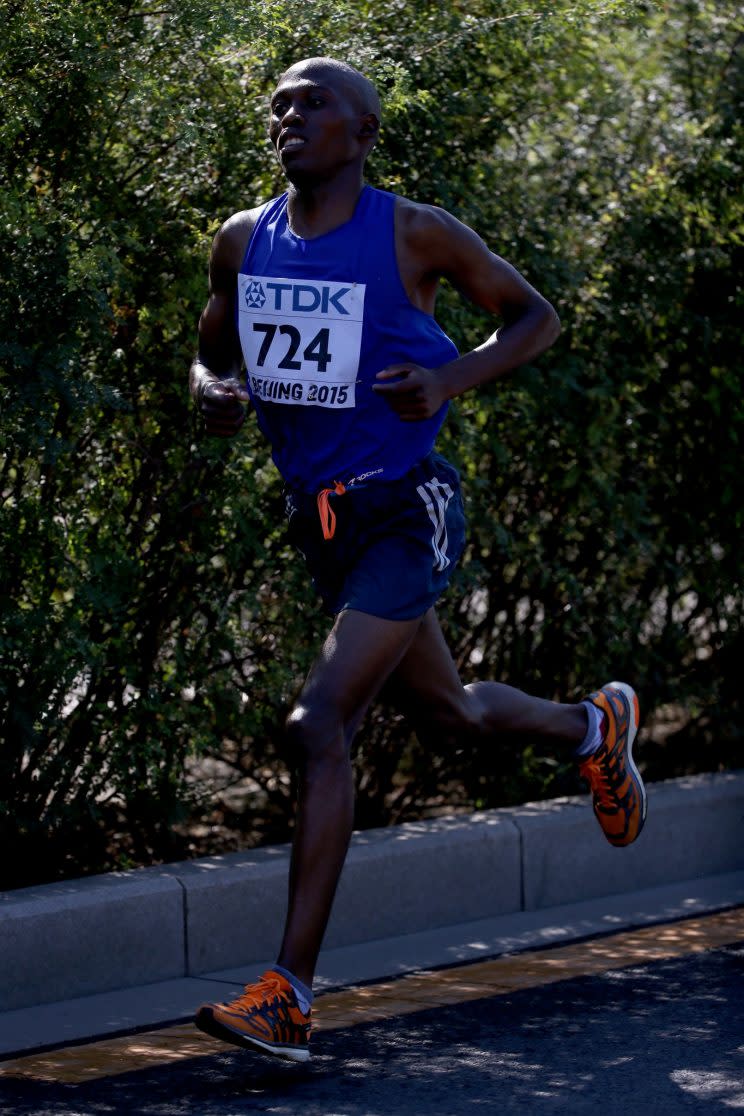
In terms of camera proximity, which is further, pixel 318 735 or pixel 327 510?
pixel 327 510

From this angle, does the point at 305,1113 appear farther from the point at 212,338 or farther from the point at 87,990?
the point at 212,338

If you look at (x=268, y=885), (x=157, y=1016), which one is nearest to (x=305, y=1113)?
(x=157, y=1016)

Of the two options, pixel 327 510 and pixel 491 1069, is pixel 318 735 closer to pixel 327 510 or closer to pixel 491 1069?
pixel 327 510

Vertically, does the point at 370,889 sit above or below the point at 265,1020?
above

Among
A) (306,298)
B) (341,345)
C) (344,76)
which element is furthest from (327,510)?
(344,76)

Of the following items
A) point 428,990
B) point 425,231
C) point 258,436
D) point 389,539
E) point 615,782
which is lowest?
point 428,990

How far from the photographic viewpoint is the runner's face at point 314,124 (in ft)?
14.8

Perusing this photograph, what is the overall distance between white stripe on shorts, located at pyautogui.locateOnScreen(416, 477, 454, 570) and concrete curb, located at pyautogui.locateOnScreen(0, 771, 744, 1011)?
45.6 inches

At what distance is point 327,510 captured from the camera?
14.8 feet

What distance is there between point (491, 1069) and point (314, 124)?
2046 mm

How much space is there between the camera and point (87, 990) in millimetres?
4984

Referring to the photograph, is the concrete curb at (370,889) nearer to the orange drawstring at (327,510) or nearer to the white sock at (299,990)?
the white sock at (299,990)

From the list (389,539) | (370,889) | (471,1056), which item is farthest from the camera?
(370,889)

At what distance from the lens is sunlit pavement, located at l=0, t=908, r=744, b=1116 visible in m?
4.08
